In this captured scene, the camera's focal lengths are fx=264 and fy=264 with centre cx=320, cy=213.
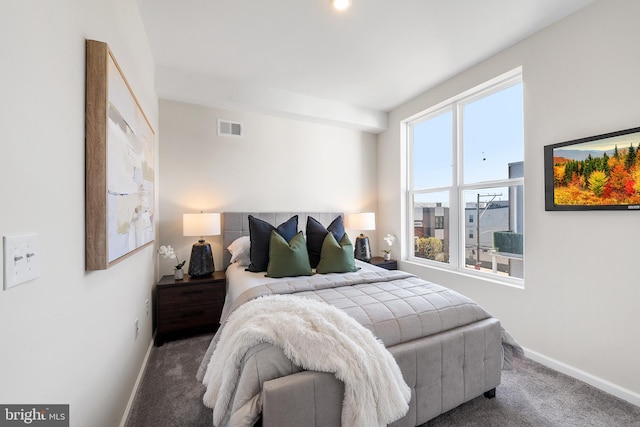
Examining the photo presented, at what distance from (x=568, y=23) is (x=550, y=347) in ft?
8.47

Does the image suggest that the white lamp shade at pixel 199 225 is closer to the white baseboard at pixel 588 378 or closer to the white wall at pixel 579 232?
the white wall at pixel 579 232

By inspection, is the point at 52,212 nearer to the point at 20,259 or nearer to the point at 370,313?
the point at 20,259

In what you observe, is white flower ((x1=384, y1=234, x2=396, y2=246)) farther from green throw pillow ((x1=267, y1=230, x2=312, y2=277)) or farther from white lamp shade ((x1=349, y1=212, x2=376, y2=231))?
green throw pillow ((x1=267, y1=230, x2=312, y2=277))

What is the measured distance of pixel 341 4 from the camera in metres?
1.91

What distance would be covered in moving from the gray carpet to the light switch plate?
4.57ft

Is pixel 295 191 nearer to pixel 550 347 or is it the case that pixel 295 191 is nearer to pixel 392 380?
pixel 392 380

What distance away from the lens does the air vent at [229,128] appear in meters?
3.18

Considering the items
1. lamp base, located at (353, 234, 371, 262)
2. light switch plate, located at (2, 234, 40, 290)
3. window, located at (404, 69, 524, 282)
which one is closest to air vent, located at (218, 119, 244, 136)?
lamp base, located at (353, 234, 371, 262)

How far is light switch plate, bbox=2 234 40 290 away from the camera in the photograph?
63 cm

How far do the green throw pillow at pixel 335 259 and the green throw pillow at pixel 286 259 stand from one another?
0.17 metres

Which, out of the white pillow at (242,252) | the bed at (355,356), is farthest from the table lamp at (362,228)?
the white pillow at (242,252)

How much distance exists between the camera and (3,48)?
2.10ft

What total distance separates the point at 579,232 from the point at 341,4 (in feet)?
8.10

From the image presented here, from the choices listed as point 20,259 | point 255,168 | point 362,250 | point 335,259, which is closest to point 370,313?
point 335,259
